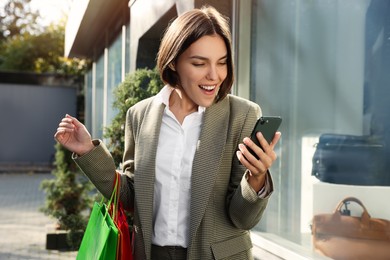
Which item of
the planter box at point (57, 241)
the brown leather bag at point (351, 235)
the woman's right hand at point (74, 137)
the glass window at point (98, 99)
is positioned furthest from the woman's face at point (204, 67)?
the glass window at point (98, 99)

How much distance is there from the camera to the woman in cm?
179

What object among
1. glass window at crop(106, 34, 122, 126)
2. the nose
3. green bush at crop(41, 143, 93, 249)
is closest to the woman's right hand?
the nose

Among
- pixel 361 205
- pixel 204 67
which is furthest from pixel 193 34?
pixel 361 205

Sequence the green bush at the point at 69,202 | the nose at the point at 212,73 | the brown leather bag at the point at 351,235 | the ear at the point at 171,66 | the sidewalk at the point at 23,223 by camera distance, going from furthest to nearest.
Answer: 1. the green bush at the point at 69,202
2. the sidewalk at the point at 23,223
3. the brown leather bag at the point at 351,235
4. the ear at the point at 171,66
5. the nose at the point at 212,73

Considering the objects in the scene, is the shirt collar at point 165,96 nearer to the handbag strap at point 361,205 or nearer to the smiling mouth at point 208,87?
the smiling mouth at point 208,87

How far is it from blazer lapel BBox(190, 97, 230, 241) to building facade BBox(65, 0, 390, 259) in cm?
96

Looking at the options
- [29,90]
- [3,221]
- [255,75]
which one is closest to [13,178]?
[29,90]

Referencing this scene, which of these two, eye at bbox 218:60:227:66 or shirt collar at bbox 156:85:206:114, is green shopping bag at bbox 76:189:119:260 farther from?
eye at bbox 218:60:227:66

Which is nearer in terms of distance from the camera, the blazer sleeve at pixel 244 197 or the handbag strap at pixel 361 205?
the blazer sleeve at pixel 244 197

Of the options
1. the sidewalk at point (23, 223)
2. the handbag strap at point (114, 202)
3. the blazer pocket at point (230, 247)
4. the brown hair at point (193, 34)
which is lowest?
the sidewalk at point (23, 223)

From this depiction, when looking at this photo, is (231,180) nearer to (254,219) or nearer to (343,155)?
(254,219)

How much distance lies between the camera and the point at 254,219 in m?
1.78

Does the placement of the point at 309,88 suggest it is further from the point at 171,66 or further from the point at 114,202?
the point at 114,202

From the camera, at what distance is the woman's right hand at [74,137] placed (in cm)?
196
